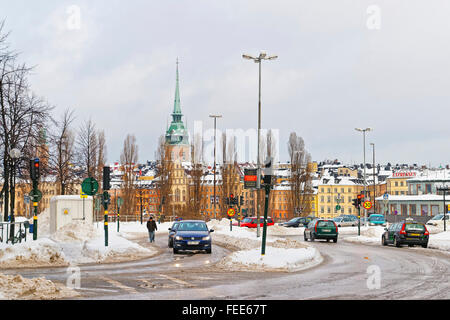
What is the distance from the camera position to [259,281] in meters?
16.6

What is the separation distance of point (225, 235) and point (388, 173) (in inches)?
6479

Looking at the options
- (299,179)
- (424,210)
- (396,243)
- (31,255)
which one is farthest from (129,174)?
(31,255)

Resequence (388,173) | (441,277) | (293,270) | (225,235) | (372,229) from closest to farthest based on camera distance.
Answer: (441,277)
(293,270)
(225,235)
(372,229)
(388,173)

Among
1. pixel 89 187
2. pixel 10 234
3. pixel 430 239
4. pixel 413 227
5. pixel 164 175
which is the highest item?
pixel 164 175

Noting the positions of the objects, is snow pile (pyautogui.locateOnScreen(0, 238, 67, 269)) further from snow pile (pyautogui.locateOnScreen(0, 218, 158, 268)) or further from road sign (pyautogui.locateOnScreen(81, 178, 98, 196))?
road sign (pyautogui.locateOnScreen(81, 178, 98, 196))

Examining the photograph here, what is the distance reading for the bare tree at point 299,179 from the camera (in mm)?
85938

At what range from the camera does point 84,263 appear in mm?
22969

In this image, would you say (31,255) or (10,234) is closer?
(31,255)

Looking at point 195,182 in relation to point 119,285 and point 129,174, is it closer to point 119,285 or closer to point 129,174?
point 129,174

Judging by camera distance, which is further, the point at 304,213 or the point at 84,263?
the point at 304,213

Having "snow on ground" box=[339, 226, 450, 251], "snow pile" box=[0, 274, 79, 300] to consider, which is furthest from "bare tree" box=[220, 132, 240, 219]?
"snow pile" box=[0, 274, 79, 300]

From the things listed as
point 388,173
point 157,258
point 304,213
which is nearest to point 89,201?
point 157,258

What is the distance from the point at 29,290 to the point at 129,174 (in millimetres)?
71438
